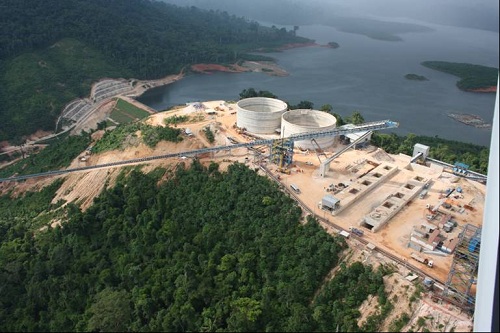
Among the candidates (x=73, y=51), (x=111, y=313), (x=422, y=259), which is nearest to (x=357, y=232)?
(x=422, y=259)

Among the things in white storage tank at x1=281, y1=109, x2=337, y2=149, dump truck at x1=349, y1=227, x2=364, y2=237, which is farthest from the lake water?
dump truck at x1=349, y1=227, x2=364, y2=237

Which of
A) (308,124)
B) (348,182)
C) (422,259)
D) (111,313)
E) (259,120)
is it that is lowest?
(111,313)

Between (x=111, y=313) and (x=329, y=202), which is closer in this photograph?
(x=111, y=313)

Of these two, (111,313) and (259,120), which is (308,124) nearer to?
(259,120)

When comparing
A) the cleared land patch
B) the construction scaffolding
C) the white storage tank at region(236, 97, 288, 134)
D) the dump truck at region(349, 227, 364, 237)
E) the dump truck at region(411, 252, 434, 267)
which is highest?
the white storage tank at region(236, 97, 288, 134)

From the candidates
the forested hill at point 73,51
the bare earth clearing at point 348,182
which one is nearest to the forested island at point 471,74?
the forested hill at point 73,51

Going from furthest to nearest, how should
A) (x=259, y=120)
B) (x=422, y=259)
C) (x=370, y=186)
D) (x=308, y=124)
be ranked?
(x=308, y=124)
(x=259, y=120)
(x=370, y=186)
(x=422, y=259)

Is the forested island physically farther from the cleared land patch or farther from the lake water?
the cleared land patch
